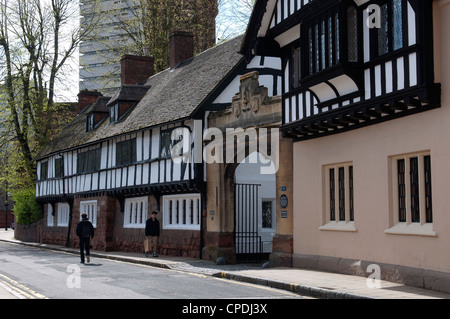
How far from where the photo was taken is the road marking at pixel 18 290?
11.5 meters

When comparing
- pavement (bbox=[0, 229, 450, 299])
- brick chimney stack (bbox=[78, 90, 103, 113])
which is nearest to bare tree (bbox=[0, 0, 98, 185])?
brick chimney stack (bbox=[78, 90, 103, 113])

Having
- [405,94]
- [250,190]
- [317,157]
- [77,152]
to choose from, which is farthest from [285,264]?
[77,152]

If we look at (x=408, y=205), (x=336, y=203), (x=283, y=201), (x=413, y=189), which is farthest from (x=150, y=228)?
(x=413, y=189)

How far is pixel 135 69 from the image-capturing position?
34781 millimetres

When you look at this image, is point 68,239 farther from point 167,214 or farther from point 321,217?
point 321,217

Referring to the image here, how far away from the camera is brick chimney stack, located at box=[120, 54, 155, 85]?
113ft

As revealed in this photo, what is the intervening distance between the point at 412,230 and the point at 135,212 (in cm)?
1671

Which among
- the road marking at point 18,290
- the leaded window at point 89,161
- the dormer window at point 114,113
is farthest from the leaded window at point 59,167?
the road marking at point 18,290

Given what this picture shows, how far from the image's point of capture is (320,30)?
581 inches

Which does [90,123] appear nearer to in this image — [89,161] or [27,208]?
[89,161]

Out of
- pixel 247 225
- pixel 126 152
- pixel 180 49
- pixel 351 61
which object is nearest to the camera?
pixel 351 61

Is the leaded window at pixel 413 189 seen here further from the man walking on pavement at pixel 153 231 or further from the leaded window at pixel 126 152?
the leaded window at pixel 126 152

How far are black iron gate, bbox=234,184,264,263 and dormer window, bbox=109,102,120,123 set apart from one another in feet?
30.8

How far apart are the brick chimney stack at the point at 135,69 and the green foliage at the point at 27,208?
1117 cm
